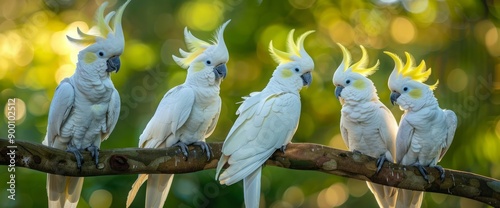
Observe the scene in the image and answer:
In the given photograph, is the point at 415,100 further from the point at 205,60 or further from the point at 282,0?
the point at 282,0

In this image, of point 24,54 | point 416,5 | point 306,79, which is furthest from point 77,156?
point 416,5

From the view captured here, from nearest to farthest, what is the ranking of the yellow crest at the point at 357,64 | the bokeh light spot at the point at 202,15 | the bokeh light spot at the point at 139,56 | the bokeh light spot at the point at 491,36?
the yellow crest at the point at 357,64, the bokeh light spot at the point at 139,56, the bokeh light spot at the point at 202,15, the bokeh light spot at the point at 491,36

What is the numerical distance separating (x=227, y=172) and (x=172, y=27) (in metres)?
2.35

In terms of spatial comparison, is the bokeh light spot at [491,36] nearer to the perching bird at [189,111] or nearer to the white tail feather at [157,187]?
the perching bird at [189,111]

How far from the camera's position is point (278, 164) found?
128 inches

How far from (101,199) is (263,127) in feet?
7.56

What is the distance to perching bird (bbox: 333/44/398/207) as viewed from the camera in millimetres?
3338

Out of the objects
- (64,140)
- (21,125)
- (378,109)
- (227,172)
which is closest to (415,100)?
(378,109)

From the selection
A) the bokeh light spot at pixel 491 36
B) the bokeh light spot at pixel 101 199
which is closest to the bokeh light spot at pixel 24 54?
the bokeh light spot at pixel 101 199

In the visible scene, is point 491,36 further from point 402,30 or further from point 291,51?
point 291,51

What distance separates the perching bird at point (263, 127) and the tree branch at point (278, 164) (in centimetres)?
9

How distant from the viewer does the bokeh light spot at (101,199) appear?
198 inches

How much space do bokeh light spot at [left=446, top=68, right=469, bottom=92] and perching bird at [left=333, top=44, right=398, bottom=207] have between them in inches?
75.6

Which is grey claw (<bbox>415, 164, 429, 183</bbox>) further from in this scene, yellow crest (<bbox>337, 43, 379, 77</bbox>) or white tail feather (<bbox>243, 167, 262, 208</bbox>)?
white tail feather (<bbox>243, 167, 262, 208</bbox>)
